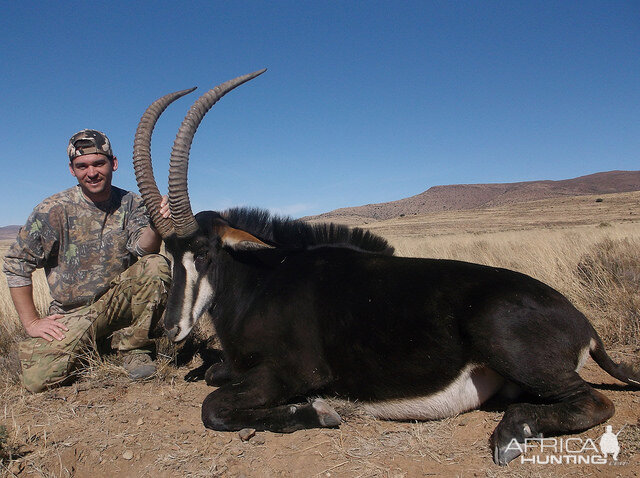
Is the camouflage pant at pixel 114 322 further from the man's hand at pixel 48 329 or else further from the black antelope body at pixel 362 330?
the black antelope body at pixel 362 330

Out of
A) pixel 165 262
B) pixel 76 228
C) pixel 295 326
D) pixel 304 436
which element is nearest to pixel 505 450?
pixel 304 436

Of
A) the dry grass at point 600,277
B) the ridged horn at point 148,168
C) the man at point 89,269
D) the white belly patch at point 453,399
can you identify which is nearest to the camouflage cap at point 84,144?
the man at point 89,269

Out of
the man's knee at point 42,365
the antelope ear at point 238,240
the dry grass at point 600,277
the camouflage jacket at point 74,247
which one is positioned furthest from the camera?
→ the dry grass at point 600,277

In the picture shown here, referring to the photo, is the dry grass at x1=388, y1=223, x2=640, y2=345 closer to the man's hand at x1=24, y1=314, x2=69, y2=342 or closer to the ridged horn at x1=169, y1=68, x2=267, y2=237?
the ridged horn at x1=169, y1=68, x2=267, y2=237

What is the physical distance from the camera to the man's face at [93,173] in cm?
501

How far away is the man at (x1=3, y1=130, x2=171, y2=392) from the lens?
469 cm

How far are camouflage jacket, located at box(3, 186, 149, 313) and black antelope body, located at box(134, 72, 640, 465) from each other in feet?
4.85

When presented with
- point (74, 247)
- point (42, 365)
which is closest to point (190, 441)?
point (42, 365)

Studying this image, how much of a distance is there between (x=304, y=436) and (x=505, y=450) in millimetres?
1392

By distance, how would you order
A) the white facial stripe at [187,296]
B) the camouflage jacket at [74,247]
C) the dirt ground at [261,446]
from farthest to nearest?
the camouflage jacket at [74,247], the white facial stripe at [187,296], the dirt ground at [261,446]

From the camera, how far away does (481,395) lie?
3.34 metres

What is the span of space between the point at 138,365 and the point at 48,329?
38.9 inches

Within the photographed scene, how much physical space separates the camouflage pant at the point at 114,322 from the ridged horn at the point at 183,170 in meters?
1.39

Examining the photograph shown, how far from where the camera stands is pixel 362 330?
3418 mm
